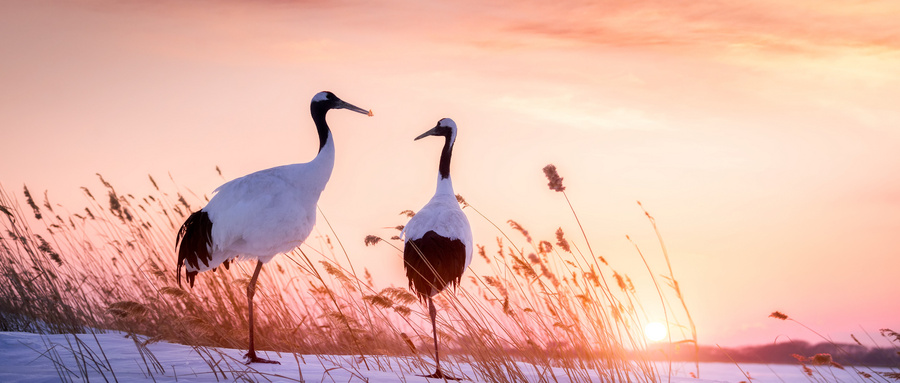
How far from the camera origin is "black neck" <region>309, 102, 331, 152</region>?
6.19 metres

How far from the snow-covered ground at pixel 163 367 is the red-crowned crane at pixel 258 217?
0.71 m

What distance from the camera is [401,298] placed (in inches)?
155

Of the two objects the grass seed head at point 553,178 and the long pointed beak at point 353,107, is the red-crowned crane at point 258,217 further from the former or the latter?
the grass seed head at point 553,178

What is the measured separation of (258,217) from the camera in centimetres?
537

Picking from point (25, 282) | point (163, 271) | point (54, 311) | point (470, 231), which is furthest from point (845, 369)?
point (25, 282)

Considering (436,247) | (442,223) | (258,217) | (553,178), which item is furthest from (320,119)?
(553,178)

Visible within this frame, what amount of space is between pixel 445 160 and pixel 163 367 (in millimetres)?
3433

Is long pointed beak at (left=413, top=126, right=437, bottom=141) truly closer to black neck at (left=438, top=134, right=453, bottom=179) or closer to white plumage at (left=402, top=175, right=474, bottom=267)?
black neck at (left=438, top=134, right=453, bottom=179)

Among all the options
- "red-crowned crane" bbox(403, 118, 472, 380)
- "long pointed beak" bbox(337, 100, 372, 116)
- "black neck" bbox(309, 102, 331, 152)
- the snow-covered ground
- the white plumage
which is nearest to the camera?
the snow-covered ground

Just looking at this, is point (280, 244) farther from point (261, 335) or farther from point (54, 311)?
point (54, 311)

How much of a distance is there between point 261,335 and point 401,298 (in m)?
3.23

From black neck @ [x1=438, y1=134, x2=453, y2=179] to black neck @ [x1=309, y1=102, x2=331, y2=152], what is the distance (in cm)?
122

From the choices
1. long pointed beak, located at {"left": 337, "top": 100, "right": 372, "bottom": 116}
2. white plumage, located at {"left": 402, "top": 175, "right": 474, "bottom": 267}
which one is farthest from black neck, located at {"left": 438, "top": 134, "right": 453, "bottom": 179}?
long pointed beak, located at {"left": 337, "top": 100, "right": 372, "bottom": 116}

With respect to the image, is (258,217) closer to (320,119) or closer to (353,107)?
(320,119)
